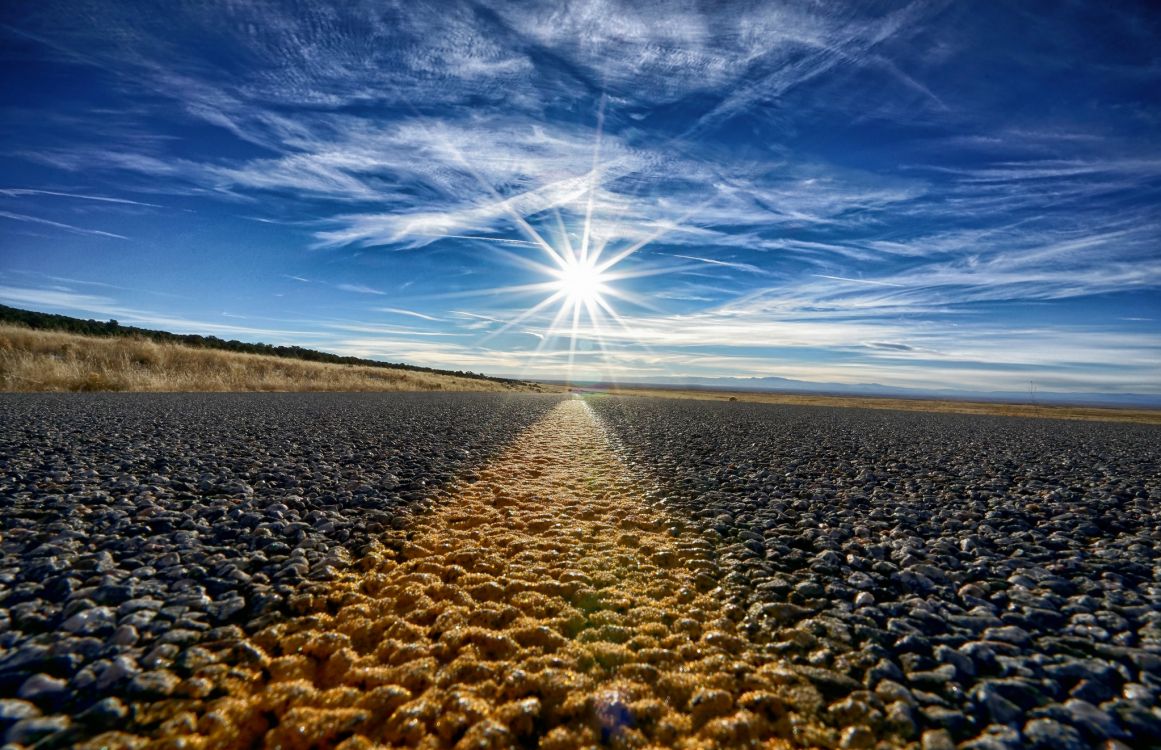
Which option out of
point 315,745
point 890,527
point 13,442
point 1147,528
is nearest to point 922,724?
point 315,745

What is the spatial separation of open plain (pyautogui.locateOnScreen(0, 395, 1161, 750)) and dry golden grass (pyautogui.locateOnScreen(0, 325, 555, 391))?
17.1 m

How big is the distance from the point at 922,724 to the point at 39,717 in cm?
370

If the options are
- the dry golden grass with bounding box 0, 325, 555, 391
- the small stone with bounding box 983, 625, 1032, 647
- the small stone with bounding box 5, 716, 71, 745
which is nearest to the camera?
the small stone with bounding box 5, 716, 71, 745

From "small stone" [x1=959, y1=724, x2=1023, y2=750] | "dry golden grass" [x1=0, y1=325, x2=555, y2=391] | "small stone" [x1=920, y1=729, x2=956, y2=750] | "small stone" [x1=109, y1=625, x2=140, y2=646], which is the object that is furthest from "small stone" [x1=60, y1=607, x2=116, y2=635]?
"dry golden grass" [x1=0, y1=325, x2=555, y2=391]

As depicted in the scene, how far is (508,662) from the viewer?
2.83 m

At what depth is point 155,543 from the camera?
409cm

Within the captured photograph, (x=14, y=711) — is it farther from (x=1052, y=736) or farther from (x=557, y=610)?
(x=1052, y=736)

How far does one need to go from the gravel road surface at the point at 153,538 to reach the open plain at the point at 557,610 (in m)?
0.03

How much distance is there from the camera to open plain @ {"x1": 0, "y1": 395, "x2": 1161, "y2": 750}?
7.47 feet

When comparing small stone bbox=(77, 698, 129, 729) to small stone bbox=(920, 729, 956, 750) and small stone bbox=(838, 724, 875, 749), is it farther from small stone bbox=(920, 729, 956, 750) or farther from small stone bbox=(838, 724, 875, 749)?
small stone bbox=(920, 729, 956, 750)

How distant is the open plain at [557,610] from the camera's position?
7.47 ft

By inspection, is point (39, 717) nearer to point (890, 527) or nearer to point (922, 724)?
point (922, 724)

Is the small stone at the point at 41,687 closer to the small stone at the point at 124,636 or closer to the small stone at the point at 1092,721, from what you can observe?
the small stone at the point at 124,636

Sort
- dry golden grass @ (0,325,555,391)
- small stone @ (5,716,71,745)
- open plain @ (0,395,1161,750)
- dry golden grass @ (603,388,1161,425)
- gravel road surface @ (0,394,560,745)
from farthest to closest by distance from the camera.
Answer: dry golden grass @ (603,388,1161,425), dry golden grass @ (0,325,555,391), gravel road surface @ (0,394,560,745), open plain @ (0,395,1161,750), small stone @ (5,716,71,745)
